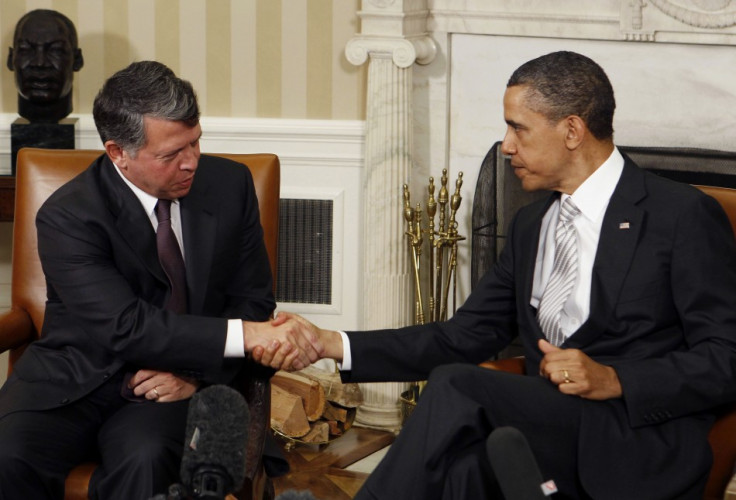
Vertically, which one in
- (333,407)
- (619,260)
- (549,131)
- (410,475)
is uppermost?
(549,131)

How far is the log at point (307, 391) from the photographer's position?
13.2 feet

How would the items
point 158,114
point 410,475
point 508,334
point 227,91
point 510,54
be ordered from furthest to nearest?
point 227,91 < point 510,54 < point 508,334 < point 158,114 < point 410,475

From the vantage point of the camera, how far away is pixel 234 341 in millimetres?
2629

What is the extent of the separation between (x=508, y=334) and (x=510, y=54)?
1669 mm

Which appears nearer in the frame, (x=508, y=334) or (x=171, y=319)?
(x=171, y=319)

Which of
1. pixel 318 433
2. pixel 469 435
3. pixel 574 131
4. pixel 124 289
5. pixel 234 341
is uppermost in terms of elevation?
pixel 574 131

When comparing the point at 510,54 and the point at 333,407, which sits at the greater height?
the point at 510,54

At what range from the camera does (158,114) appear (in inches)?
102

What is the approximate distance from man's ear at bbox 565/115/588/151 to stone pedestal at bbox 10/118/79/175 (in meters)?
2.30

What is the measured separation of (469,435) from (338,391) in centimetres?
195

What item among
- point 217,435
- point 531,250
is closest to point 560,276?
point 531,250

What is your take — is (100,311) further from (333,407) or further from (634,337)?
(333,407)

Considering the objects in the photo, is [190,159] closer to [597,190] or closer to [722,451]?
[597,190]

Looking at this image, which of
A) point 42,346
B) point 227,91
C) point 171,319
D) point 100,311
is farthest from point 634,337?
point 227,91
